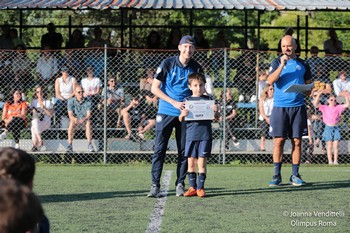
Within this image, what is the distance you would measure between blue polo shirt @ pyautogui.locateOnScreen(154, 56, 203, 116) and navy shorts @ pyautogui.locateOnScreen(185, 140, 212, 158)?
0.42m

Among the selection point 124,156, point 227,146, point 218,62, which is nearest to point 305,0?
point 218,62

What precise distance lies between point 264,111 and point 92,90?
139 inches

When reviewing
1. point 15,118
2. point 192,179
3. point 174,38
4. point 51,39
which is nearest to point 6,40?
point 51,39

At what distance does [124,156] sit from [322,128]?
13.5ft

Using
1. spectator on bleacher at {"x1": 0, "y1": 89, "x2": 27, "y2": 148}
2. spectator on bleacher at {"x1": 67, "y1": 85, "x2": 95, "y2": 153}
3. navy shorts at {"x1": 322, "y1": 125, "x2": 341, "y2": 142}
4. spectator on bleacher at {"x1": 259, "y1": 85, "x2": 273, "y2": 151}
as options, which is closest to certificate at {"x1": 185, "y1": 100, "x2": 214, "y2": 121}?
spectator on bleacher at {"x1": 259, "y1": 85, "x2": 273, "y2": 151}

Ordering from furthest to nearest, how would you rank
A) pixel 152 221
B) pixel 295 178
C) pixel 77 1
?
pixel 77 1 < pixel 295 178 < pixel 152 221

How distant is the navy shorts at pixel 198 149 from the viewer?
9.68 m

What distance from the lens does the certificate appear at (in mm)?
9461

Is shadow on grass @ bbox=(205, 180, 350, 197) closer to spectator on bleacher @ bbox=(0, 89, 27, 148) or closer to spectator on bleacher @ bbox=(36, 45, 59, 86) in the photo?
spectator on bleacher @ bbox=(0, 89, 27, 148)

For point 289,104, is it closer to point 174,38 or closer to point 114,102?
point 114,102

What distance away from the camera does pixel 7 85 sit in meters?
16.7

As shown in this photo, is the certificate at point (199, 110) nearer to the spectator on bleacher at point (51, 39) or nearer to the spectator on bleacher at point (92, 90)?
the spectator on bleacher at point (92, 90)

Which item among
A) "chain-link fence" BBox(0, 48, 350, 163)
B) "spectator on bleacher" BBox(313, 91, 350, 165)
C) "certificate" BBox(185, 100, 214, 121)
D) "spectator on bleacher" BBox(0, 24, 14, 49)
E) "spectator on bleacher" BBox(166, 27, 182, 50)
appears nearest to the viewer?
"certificate" BBox(185, 100, 214, 121)

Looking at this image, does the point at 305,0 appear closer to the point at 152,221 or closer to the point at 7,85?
the point at 7,85
